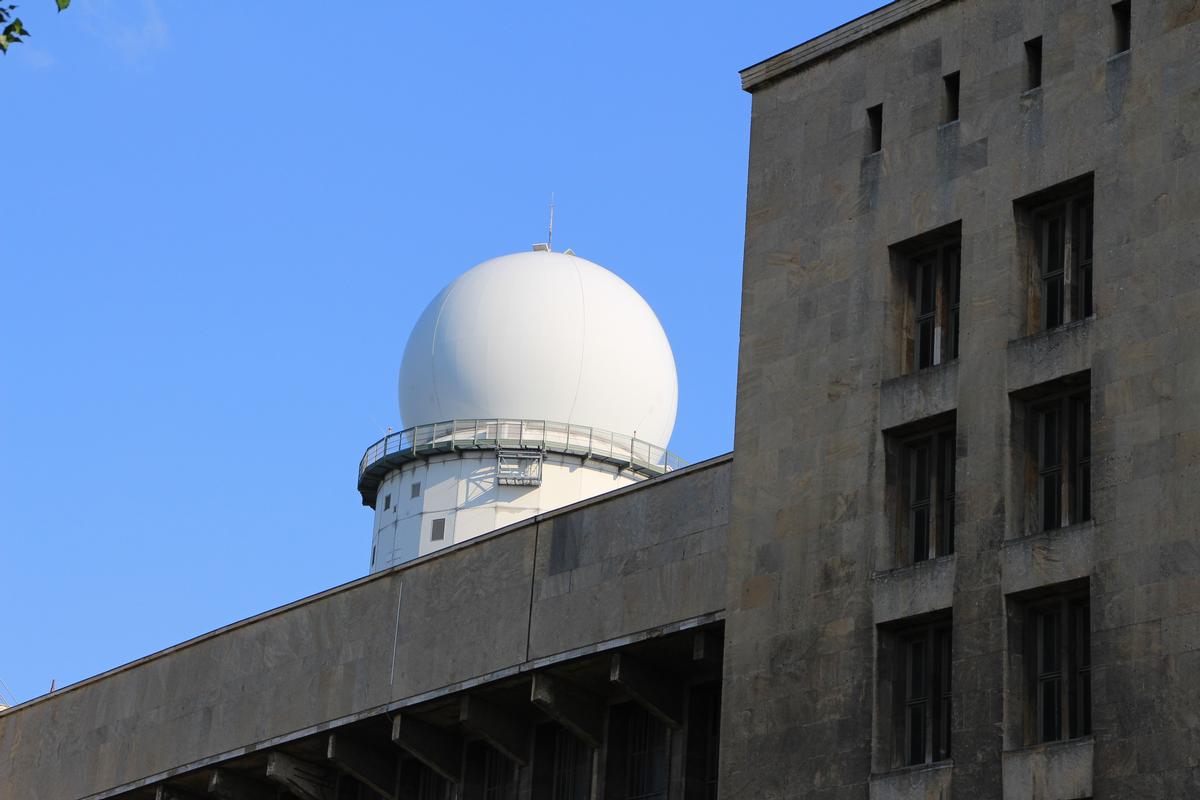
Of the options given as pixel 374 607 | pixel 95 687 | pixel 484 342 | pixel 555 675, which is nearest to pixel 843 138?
pixel 555 675

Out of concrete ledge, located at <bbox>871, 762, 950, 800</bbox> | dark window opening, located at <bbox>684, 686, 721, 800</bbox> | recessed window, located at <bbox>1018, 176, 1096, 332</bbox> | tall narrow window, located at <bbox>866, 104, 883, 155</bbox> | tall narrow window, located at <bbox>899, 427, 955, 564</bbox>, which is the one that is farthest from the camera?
dark window opening, located at <bbox>684, 686, 721, 800</bbox>

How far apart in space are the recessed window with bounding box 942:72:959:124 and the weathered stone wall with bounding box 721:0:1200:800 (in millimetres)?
159

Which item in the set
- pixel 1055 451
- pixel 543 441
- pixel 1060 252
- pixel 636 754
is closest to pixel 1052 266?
pixel 1060 252

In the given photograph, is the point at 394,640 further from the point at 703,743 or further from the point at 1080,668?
the point at 1080,668

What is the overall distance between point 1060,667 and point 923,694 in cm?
219

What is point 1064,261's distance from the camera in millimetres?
29359

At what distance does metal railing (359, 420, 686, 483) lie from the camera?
77.0 meters

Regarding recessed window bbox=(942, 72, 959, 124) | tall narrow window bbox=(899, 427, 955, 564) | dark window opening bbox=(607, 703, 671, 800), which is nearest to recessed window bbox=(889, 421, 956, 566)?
tall narrow window bbox=(899, 427, 955, 564)

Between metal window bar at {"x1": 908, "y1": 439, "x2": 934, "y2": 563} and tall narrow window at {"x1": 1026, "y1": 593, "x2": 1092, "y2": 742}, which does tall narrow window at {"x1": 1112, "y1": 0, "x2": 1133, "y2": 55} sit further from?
tall narrow window at {"x1": 1026, "y1": 593, "x2": 1092, "y2": 742}

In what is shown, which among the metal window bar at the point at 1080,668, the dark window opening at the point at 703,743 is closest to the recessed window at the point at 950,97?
the metal window bar at the point at 1080,668

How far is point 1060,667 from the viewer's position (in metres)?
27.6

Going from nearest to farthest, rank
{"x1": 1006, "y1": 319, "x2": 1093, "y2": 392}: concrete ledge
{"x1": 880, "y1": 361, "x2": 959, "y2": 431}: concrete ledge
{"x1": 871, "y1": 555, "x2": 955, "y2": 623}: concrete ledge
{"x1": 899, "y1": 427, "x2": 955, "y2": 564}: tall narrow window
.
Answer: {"x1": 1006, "y1": 319, "x2": 1093, "y2": 392}: concrete ledge, {"x1": 871, "y1": 555, "x2": 955, "y2": 623}: concrete ledge, {"x1": 899, "y1": 427, "x2": 955, "y2": 564}: tall narrow window, {"x1": 880, "y1": 361, "x2": 959, "y2": 431}: concrete ledge

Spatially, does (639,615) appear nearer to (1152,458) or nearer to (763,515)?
(763,515)

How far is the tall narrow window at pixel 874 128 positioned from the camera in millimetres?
32469
